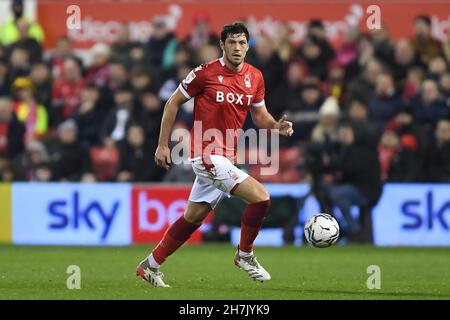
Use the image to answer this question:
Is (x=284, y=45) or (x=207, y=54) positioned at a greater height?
(x=284, y=45)

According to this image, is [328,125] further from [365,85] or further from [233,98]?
[233,98]

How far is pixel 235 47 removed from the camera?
438 inches

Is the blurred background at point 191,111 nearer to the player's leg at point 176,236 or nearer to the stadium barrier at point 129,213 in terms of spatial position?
the stadium barrier at point 129,213

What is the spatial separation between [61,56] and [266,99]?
369 centimetres

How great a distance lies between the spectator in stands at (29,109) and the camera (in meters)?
19.7

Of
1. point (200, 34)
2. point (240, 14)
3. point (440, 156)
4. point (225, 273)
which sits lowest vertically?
point (225, 273)

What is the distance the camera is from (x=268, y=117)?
38.0ft

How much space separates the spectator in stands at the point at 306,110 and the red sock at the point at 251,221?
24.8 ft

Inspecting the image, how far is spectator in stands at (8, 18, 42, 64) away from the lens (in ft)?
66.4

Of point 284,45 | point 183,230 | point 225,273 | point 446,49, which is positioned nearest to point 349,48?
point 284,45

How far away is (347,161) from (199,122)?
708 cm

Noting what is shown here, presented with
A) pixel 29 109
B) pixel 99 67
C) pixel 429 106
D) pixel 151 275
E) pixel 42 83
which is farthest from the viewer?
pixel 99 67

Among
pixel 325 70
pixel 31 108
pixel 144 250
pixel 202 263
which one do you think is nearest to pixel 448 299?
pixel 202 263

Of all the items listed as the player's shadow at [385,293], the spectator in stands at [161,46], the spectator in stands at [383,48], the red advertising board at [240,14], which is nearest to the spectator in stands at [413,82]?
the spectator in stands at [383,48]
